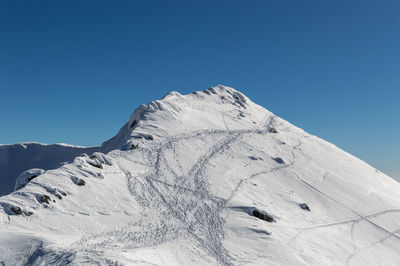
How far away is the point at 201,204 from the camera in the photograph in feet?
96.5

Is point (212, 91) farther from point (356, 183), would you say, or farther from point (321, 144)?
point (356, 183)

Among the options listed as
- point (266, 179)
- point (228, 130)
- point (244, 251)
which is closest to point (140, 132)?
point (228, 130)

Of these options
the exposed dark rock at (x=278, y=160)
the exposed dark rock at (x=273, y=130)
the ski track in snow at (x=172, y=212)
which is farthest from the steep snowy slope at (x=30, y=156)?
the exposed dark rock at (x=278, y=160)

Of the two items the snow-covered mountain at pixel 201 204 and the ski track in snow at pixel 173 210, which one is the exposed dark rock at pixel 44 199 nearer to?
the snow-covered mountain at pixel 201 204

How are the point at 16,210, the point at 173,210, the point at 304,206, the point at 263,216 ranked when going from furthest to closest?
the point at 304,206, the point at 263,216, the point at 173,210, the point at 16,210

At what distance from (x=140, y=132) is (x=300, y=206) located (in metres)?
22.4

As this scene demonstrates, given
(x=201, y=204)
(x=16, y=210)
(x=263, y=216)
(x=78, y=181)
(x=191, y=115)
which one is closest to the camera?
(x=16, y=210)

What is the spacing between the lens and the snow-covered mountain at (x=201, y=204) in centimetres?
2056

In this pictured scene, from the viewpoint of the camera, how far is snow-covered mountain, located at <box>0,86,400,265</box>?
2056cm

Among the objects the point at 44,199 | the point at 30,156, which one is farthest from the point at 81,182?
the point at 30,156

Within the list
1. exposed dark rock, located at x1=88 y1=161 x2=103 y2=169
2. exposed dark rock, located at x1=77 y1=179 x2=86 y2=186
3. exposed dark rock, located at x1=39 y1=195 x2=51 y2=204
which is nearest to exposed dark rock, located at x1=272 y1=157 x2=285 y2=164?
exposed dark rock, located at x1=88 y1=161 x2=103 y2=169

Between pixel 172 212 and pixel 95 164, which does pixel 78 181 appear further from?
pixel 172 212

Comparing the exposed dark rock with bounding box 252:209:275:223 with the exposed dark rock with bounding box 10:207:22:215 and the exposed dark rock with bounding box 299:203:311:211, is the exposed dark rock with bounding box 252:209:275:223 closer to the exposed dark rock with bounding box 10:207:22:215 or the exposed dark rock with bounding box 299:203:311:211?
the exposed dark rock with bounding box 299:203:311:211

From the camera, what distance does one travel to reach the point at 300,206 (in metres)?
34.1
